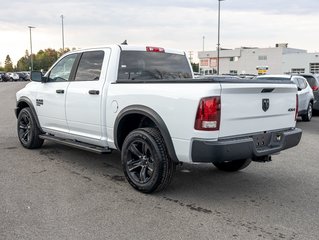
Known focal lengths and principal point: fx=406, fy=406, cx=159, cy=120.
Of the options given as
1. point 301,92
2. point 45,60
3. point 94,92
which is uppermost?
point 45,60

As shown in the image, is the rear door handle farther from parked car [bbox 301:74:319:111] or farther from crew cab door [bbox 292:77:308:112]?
parked car [bbox 301:74:319:111]

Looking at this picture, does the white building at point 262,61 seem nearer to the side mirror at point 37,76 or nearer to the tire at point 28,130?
the tire at point 28,130

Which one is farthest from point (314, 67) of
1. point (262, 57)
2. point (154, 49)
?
point (154, 49)

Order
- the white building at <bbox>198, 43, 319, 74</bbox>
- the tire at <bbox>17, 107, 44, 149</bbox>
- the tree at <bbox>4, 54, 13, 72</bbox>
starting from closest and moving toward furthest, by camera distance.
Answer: the tire at <bbox>17, 107, 44, 149</bbox>
the white building at <bbox>198, 43, 319, 74</bbox>
the tree at <bbox>4, 54, 13, 72</bbox>

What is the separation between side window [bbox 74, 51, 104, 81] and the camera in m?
6.10

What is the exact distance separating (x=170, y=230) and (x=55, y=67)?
13.6ft

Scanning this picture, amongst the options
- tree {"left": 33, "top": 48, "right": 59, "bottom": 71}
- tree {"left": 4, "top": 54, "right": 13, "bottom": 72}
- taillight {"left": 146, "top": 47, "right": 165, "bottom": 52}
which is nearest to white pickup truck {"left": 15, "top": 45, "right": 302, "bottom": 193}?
taillight {"left": 146, "top": 47, "right": 165, "bottom": 52}

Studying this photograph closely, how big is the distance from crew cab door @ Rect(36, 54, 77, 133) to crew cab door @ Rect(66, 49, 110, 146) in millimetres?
208

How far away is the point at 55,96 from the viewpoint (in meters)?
6.83

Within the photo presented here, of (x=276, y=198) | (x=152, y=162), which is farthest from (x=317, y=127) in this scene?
(x=152, y=162)

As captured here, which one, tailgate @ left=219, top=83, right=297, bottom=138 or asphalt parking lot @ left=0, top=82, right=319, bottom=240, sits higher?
tailgate @ left=219, top=83, right=297, bottom=138

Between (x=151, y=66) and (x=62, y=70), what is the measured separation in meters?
1.65

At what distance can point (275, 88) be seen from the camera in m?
5.10

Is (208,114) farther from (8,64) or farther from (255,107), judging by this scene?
(8,64)
